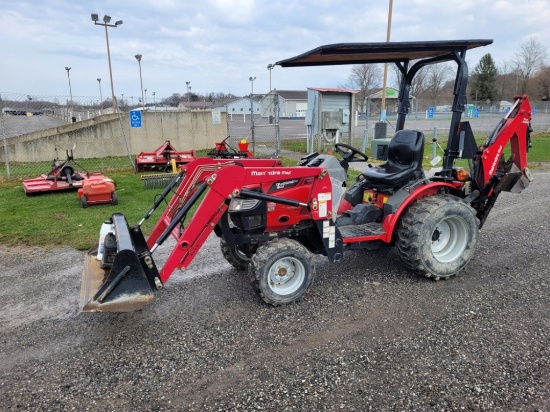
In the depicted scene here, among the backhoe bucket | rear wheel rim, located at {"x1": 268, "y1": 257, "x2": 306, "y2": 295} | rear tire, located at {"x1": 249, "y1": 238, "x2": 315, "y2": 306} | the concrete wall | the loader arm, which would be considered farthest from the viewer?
the concrete wall

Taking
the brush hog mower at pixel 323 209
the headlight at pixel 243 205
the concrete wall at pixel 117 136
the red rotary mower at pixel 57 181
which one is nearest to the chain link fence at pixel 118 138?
the concrete wall at pixel 117 136

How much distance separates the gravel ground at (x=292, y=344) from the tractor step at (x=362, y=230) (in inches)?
21.5

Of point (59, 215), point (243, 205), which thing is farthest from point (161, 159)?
point (243, 205)

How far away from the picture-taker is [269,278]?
4035mm

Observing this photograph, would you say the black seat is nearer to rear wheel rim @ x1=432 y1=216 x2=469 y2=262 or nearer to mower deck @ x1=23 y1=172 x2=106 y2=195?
rear wheel rim @ x1=432 y1=216 x2=469 y2=262

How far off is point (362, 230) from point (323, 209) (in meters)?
0.71

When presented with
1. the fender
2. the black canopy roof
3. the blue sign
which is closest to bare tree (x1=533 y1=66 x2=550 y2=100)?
the blue sign

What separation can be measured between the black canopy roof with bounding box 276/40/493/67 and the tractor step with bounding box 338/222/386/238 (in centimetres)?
184

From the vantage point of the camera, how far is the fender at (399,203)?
4496 mm

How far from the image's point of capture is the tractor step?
4.54 meters

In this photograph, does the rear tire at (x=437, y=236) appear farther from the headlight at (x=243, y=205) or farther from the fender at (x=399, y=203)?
the headlight at (x=243, y=205)

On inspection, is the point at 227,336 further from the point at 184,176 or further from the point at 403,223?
the point at 403,223

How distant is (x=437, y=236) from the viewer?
4.85 metres

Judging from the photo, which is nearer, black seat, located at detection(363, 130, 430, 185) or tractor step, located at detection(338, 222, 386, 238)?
tractor step, located at detection(338, 222, 386, 238)
